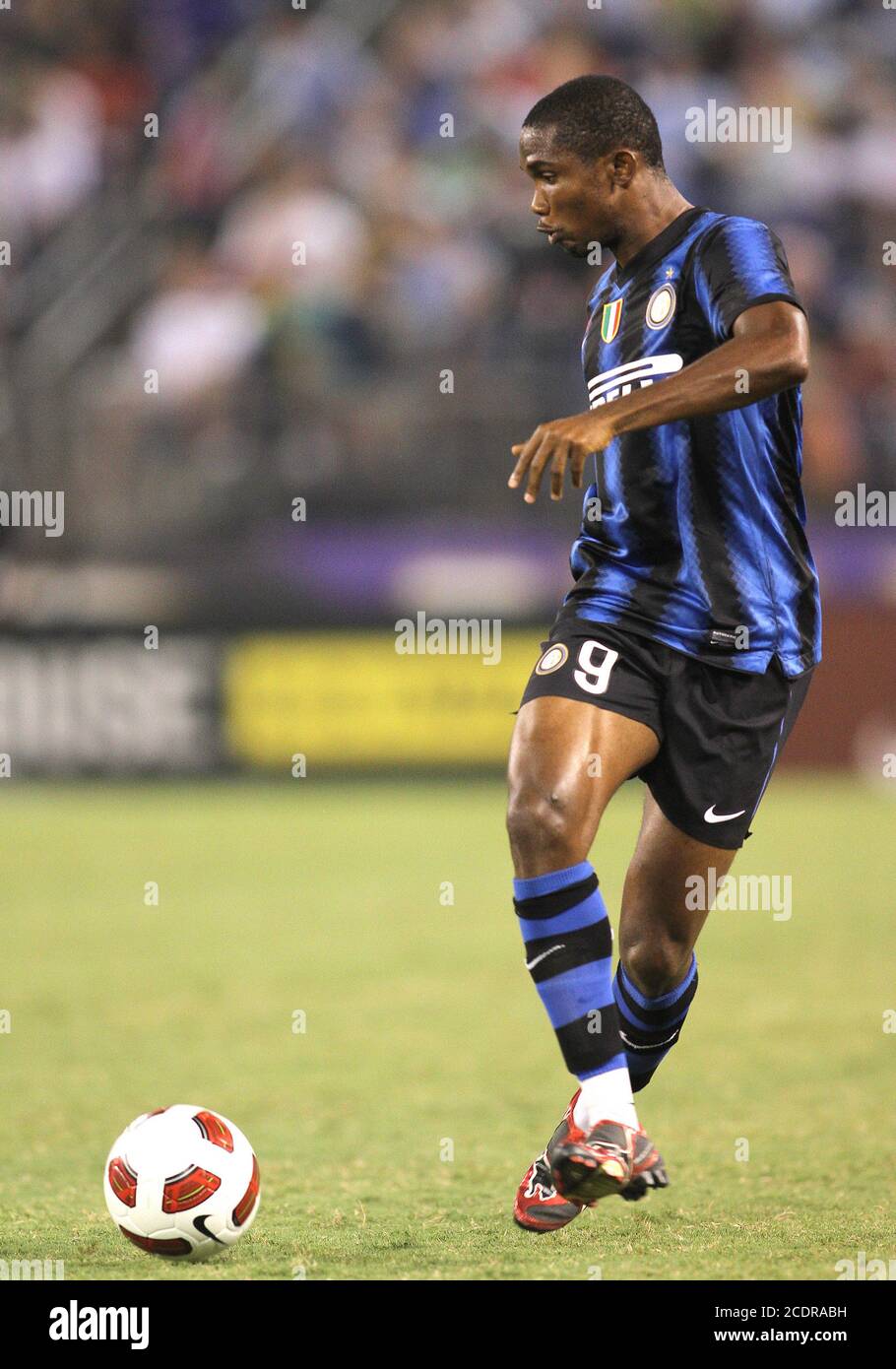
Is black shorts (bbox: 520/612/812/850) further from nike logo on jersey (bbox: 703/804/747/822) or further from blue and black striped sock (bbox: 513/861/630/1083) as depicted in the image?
blue and black striped sock (bbox: 513/861/630/1083)

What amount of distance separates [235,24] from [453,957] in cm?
1011

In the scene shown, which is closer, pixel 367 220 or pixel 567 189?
pixel 567 189

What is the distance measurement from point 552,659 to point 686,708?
28 cm

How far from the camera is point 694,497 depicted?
375 cm

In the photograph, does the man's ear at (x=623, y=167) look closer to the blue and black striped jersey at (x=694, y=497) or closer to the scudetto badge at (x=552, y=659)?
the blue and black striped jersey at (x=694, y=497)

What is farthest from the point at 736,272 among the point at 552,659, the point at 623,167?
the point at 552,659

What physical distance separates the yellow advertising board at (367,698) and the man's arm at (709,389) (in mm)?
8179

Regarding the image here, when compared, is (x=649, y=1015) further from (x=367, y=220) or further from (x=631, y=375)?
(x=367, y=220)

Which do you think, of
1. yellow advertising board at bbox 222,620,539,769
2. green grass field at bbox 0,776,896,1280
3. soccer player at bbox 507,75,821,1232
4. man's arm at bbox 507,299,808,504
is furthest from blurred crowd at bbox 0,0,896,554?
man's arm at bbox 507,299,808,504

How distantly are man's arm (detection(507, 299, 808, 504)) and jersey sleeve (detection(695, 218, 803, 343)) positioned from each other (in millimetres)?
78

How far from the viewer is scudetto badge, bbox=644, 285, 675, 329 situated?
3732mm

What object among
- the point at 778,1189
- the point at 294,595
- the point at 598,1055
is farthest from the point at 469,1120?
the point at 294,595

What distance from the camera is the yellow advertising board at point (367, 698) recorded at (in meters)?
11.7

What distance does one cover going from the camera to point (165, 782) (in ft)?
39.5
